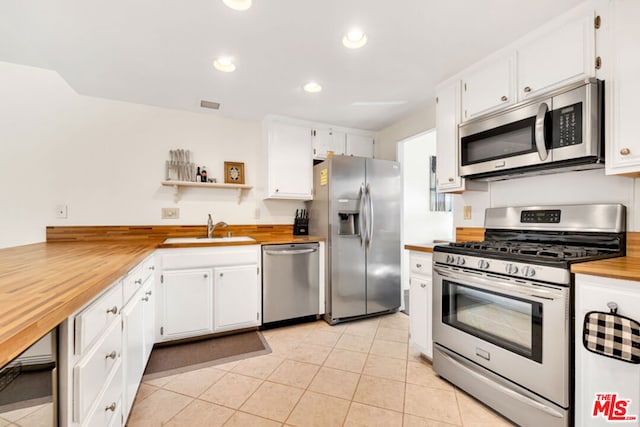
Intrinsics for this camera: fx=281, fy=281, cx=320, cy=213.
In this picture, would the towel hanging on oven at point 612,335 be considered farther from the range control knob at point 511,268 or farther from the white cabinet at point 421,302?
the white cabinet at point 421,302

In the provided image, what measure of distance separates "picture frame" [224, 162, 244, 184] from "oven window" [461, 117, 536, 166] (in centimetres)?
228

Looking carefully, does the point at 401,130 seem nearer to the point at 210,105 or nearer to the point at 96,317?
the point at 210,105

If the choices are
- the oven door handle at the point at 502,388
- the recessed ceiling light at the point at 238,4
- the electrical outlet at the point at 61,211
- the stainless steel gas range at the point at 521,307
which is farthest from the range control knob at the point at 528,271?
the electrical outlet at the point at 61,211

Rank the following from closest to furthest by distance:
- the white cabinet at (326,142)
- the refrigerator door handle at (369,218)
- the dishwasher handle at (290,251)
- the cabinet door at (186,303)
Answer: the cabinet door at (186,303)
the dishwasher handle at (290,251)
the refrigerator door handle at (369,218)
the white cabinet at (326,142)

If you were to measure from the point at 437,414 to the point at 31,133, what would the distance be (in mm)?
3780

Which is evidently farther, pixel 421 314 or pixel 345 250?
pixel 345 250

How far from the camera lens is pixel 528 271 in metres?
1.41

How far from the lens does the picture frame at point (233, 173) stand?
10.4ft

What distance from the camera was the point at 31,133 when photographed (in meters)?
2.46

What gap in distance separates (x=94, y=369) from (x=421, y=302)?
196cm

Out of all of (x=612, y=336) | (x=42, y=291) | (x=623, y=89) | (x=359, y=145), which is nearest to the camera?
(x=42, y=291)

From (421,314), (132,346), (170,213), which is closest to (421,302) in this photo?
(421,314)

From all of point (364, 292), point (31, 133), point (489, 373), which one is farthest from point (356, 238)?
point (31, 133)

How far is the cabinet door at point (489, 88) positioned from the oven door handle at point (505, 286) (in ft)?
3.87
